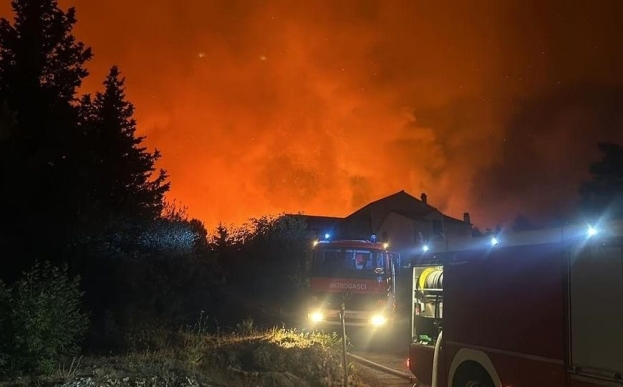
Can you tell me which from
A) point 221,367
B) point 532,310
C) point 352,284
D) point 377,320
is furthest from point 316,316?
point 532,310

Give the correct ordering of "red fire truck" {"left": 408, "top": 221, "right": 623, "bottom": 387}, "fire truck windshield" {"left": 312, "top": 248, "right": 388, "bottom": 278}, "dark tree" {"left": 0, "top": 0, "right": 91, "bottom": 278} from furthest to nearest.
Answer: "dark tree" {"left": 0, "top": 0, "right": 91, "bottom": 278} → "fire truck windshield" {"left": 312, "top": 248, "right": 388, "bottom": 278} → "red fire truck" {"left": 408, "top": 221, "right": 623, "bottom": 387}

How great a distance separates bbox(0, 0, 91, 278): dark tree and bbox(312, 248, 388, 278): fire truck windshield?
7.25 metres

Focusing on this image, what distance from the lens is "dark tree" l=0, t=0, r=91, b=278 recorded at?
1659 cm

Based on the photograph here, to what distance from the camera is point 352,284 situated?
50.9ft

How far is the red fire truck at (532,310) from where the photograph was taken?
188 inches

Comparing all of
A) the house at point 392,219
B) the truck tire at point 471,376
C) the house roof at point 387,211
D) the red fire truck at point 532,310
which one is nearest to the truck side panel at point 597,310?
the red fire truck at point 532,310

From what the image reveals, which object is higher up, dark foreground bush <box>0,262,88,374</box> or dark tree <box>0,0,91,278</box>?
dark tree <box>0,0,91,278</box>

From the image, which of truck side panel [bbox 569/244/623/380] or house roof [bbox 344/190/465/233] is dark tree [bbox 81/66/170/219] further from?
house roof [bbox 344/190/465/233]

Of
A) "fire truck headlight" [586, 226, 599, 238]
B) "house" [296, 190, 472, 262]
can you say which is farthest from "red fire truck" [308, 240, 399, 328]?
"house" [296, 190, 472, 262]

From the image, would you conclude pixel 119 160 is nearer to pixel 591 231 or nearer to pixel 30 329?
pixel 30 329

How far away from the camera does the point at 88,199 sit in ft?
56.8

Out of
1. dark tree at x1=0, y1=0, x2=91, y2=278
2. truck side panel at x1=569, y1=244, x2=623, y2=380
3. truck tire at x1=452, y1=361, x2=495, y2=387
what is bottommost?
truck tire at x1=452, y1=361, x2=495, y2=387

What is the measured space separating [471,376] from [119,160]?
19366 mm

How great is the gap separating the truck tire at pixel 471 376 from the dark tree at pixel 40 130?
43.9 ft
